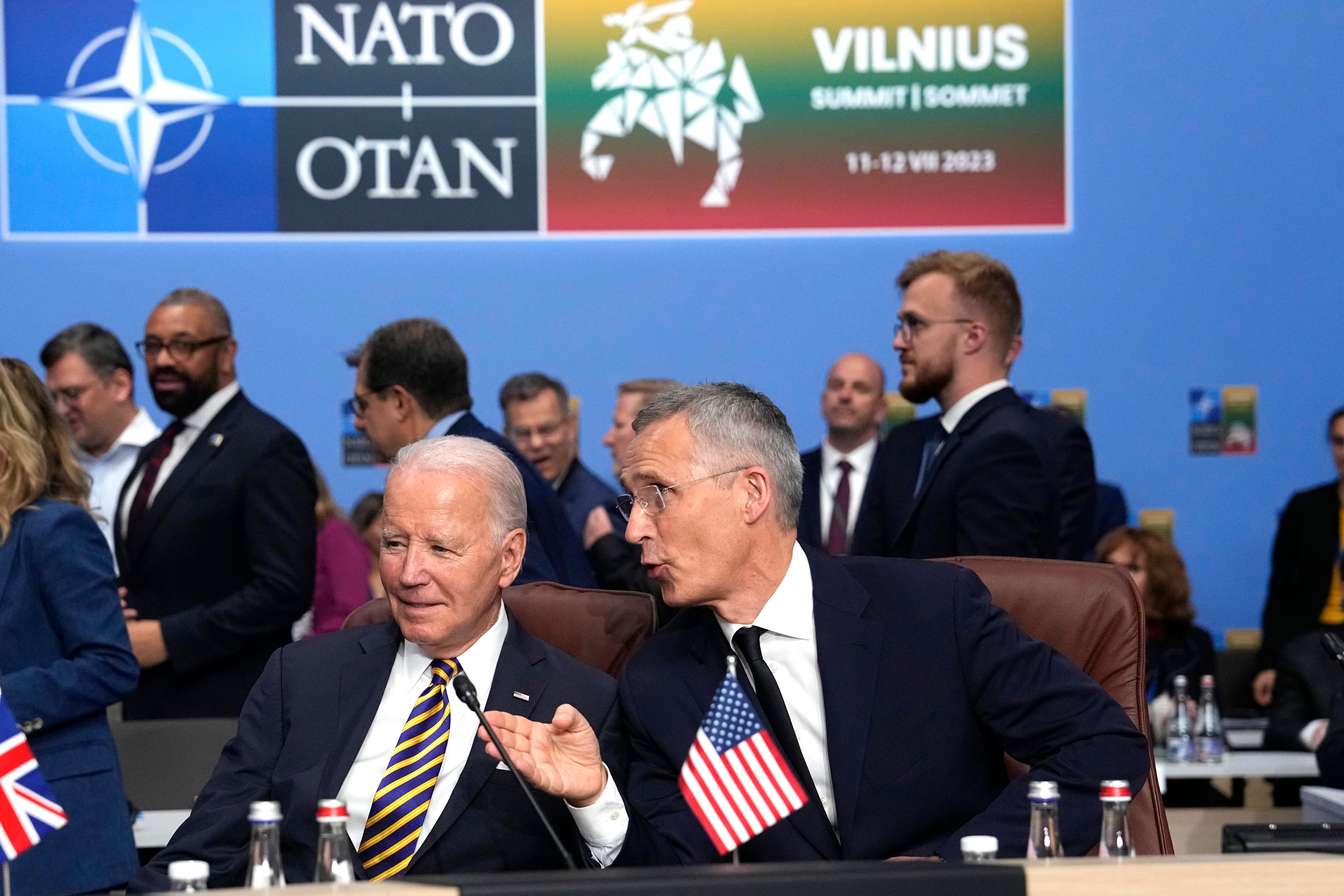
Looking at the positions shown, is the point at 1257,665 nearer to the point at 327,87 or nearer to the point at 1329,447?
the point at 1329,447

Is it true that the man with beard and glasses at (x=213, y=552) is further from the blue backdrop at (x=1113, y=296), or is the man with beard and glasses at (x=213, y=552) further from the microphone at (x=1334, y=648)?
the microphone at (x=1334, y=648)

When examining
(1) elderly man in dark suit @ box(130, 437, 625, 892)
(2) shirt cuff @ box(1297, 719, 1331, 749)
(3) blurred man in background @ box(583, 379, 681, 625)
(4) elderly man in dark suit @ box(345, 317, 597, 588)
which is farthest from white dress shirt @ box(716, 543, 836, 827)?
(2) shirt cuff @ box(1297, 719, 1331, 749)

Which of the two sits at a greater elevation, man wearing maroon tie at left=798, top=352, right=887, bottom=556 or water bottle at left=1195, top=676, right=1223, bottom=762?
man wearing maroon tie at left=798, top=352, right=887, bottom=556

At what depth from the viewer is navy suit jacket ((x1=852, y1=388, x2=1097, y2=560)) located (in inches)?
134

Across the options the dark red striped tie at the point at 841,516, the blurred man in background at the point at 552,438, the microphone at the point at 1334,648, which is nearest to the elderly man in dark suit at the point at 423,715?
the microphone at the point at 1334,648

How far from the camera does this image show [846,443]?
5.64 meters

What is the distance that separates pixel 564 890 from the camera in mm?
1559

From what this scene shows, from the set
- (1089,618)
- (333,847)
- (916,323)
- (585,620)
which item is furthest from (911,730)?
(916,323)

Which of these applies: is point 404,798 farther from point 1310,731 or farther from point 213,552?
point 1310,731

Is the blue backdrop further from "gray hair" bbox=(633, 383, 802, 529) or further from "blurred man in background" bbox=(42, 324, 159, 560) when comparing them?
"gray hair" bbox=(633, 383, 802, 529)

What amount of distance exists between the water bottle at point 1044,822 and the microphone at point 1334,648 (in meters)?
0.59

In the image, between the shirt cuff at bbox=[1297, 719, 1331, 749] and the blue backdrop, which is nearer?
the shirt cuff at bbox=[1297, 719, 1331, 749]

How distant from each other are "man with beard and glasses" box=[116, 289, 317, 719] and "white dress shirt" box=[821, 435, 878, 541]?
2.14 meters

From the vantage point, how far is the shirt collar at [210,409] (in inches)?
161
